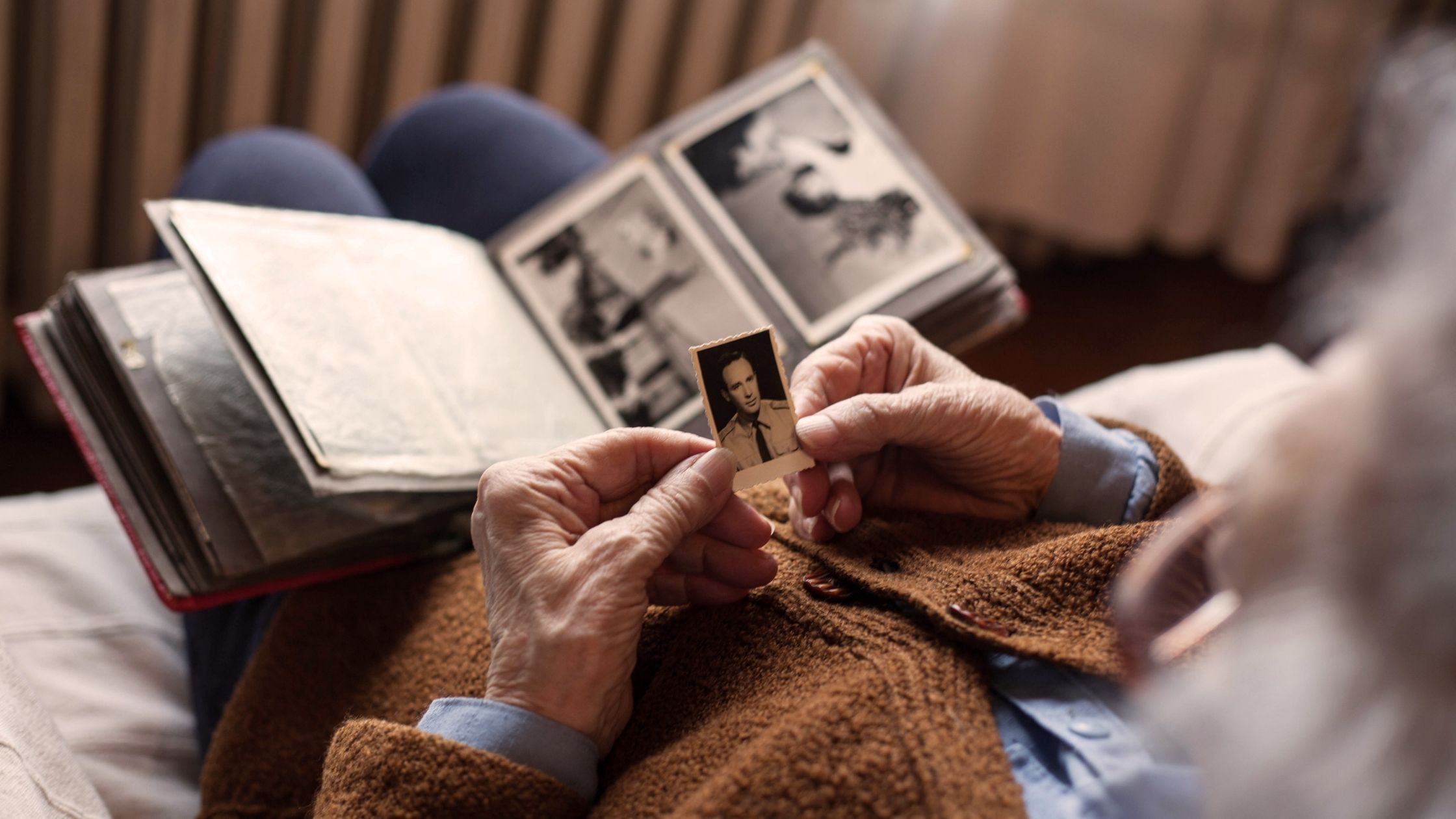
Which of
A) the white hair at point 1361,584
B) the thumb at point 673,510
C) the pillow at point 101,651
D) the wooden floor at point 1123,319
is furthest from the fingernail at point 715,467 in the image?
the wooden floor at point 1123,319

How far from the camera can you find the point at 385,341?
89 cm

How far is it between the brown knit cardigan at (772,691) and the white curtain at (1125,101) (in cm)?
146

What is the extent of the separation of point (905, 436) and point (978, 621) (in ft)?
0.49

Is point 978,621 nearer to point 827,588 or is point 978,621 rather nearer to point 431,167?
point 827,588

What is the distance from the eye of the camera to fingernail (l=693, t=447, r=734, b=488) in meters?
0.66

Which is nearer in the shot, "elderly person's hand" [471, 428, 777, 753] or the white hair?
the white hair

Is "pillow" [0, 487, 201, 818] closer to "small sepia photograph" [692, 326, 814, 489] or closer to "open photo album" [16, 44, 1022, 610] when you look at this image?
"open photo album" [16, 44, 1022, 610]

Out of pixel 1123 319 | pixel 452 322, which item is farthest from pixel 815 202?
pixel 1123 319

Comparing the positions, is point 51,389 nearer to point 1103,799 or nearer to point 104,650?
point 104,650

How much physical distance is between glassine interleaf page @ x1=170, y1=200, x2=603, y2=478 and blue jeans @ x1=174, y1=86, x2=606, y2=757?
0.13m

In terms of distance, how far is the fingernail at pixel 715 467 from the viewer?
0.66 meters

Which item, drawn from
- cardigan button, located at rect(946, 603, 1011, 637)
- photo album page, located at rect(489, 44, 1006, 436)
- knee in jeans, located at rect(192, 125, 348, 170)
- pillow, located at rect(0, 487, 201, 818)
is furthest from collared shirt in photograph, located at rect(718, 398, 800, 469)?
knee in jeans, located at rect(192, 125, 348, 170)

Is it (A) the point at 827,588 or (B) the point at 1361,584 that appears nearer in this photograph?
(B) the point at 1361,584

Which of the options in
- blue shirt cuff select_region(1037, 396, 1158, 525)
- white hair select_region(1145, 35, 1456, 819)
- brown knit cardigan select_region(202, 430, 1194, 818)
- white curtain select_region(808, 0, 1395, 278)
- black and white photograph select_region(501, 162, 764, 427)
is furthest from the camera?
white curtain select_region(808, 0, 1395, 278)
